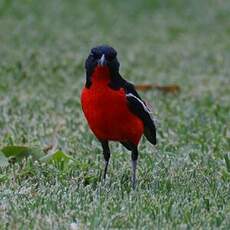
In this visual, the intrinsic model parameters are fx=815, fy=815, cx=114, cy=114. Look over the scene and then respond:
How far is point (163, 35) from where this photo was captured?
13508 mm

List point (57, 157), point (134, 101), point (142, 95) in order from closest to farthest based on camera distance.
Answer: point (134, 101), point (57, 157), point (142, 95)

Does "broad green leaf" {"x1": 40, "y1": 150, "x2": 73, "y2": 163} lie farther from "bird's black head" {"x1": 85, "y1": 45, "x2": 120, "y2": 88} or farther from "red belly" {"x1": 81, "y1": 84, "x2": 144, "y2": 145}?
"bird's black head" {"x1": 85, "y1": 45, "x2": 120, "y2": 88}

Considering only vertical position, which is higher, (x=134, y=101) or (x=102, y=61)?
(x=102, y=61)

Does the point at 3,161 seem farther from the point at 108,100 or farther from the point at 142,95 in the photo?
the point at 142,95

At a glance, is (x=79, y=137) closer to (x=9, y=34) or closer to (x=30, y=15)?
(x=9, y=34)

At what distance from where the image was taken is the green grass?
4.44 meters

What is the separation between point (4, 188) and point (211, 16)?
11052 millimetres

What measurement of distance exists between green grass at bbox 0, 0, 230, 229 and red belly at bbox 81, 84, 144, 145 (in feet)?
1.16

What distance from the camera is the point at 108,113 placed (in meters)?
4.88

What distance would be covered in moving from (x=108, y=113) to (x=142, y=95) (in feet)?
14.0

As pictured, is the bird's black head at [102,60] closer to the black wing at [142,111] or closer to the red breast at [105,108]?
the red breast at [105,108]

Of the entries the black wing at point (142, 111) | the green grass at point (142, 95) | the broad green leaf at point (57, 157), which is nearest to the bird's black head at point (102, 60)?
the black wing at point (142, 111)

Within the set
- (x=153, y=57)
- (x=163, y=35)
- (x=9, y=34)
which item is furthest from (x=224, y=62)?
(x=9, y=34)

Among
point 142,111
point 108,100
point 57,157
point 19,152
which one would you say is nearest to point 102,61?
point 108,100
